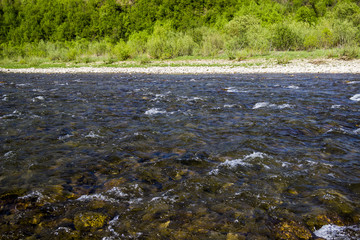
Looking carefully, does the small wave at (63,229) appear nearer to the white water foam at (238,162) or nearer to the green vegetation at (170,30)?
the white water foam at (238,162)

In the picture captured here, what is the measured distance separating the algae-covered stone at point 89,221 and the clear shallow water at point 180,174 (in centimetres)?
1

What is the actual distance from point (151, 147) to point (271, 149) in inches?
108

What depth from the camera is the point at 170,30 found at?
2344 inches

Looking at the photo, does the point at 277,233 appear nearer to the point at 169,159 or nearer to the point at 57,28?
the point at 169,159

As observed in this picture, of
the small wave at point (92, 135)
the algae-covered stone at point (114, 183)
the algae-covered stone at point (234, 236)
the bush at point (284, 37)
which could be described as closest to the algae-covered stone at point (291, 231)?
the algae-covered stone at point (234, 236)

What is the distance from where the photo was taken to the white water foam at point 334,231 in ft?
10.1

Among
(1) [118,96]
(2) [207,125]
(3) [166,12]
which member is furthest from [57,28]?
(2) [207,125]

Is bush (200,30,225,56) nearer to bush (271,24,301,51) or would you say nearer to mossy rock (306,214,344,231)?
bush (271,24,301,51)

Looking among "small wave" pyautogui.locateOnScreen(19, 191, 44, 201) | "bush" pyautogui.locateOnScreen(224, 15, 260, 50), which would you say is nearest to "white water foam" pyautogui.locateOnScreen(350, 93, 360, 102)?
"small wave" pyautogui.locateOnScreen(19, 191, 44, 201)

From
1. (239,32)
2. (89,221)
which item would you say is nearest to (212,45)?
(239,32)

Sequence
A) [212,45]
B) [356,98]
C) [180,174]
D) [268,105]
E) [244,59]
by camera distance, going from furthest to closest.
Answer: [212,45]
[244,59]
[356,98]
[268,105]
[180,174]

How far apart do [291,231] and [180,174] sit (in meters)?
2.09

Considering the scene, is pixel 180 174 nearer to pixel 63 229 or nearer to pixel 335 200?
pixel 63 229

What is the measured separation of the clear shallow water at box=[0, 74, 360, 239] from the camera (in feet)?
10.9
